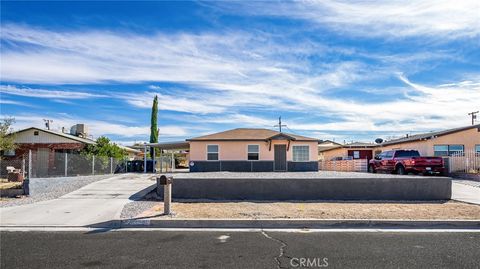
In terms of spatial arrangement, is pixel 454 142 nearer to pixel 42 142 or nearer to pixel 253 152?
pixel 253 152

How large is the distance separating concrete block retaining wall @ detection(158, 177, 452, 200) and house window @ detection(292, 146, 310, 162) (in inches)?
554

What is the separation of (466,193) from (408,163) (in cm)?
796

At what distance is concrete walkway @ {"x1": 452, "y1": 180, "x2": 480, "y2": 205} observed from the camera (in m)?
13.6

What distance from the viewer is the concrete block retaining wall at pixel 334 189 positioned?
1380 cm

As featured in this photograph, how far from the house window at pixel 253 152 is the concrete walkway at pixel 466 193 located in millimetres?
12989

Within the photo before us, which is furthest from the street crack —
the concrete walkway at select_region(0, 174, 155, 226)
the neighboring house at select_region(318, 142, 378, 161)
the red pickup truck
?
the neighboring house at select_region(318, 142, 378, 161)

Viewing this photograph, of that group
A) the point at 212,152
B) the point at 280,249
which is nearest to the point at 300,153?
the point at 212,152

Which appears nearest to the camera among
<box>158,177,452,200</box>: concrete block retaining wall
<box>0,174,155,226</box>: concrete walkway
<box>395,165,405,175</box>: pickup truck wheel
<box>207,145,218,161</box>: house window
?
<box>0,174,155,226</box>: concrete walkway

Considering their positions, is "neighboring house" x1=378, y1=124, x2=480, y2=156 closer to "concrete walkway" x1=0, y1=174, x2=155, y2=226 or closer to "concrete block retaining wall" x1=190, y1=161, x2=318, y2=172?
"concrete block retaining wall" x1=190, y1=161, x2=318, y2=172

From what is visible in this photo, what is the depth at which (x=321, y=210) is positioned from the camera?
11500mm

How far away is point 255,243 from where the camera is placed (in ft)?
26.0

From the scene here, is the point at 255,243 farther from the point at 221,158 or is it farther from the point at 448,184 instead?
the point at 221,158

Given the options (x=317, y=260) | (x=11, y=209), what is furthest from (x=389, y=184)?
(x=11, y=209)

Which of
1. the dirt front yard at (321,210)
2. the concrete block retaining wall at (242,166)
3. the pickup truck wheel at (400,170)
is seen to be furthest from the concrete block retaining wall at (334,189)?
the concrete block retaining wall at (242,166)
